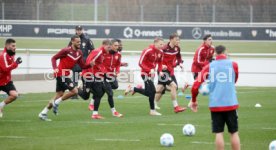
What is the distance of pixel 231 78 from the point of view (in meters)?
11.5

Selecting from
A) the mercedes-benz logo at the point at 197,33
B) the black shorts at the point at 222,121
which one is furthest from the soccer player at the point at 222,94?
the mercedes-benz logo at the point at 197,33

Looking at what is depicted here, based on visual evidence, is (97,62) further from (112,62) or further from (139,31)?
(139,31)

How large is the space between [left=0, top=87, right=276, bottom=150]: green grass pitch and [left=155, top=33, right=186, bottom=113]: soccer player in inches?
20.0

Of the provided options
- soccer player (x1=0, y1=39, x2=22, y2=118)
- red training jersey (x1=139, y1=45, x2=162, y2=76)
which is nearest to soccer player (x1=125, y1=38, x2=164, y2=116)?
red training jersey (x1=139, y1=45, x2=162, y2=76)

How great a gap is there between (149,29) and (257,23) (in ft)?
24.3

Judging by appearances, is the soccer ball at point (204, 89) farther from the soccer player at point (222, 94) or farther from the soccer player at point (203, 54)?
the soccer player at point (203, 54)

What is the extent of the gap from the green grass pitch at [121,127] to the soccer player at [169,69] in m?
0.51

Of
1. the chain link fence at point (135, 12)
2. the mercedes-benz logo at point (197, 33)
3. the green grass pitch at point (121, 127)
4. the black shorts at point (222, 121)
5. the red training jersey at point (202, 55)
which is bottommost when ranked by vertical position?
the green grass pitch at point (121, 127)

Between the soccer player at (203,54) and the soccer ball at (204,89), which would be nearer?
the soccer ball at (204,89)

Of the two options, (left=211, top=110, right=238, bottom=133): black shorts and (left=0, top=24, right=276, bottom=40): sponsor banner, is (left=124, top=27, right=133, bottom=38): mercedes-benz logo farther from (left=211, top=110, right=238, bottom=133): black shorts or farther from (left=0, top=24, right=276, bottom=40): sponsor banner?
(left=211, top=110, right=238, bottom=133): black shorts

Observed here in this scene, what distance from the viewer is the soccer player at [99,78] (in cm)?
1836

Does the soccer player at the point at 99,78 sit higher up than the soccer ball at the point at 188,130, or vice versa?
the soccer player at the point at 99,78

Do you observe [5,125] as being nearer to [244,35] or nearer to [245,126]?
[245,126]

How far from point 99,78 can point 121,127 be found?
2.79m
